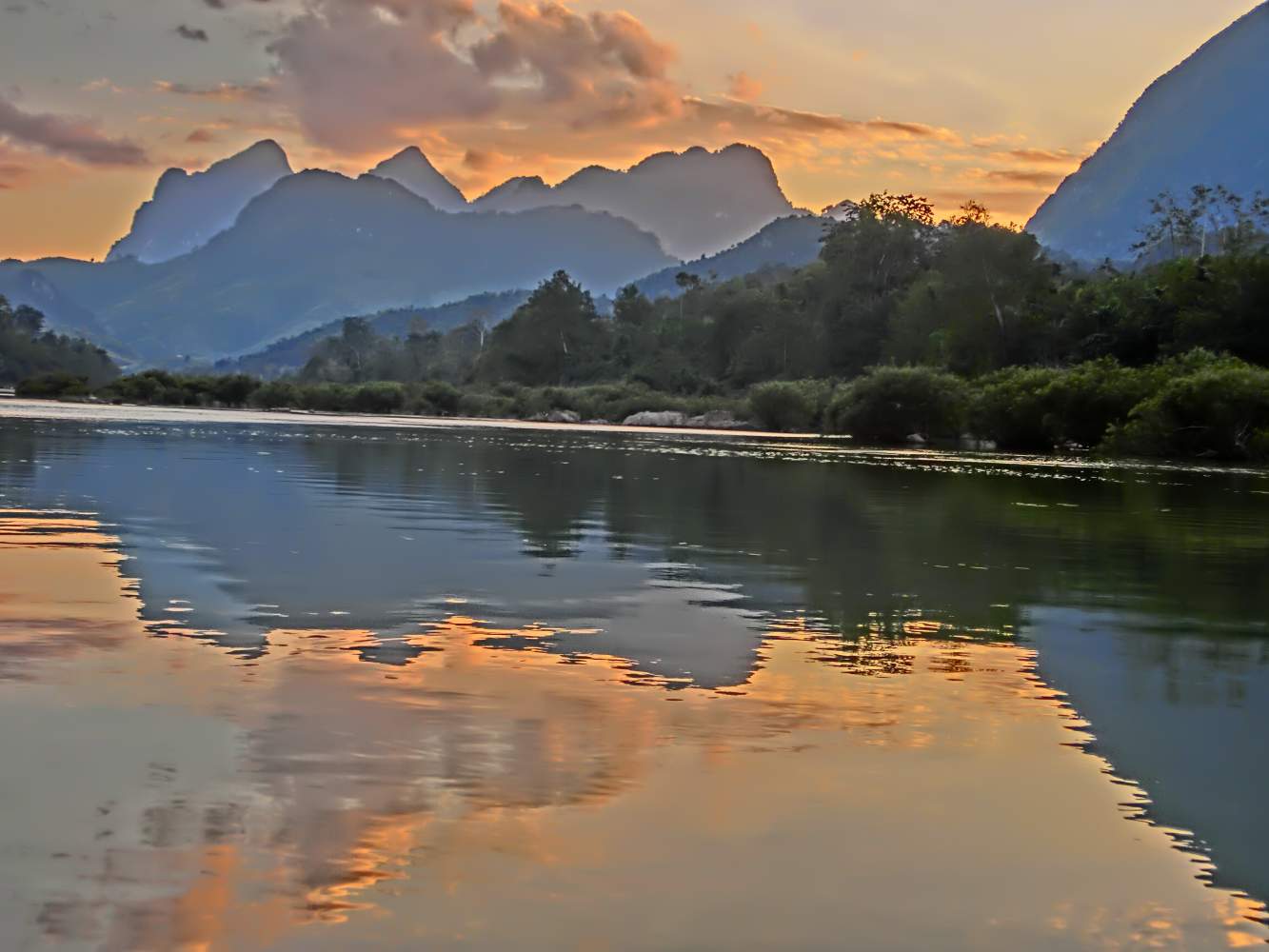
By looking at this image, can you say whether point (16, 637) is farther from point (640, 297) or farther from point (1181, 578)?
point (640, 297)

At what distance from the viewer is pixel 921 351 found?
122500 mm

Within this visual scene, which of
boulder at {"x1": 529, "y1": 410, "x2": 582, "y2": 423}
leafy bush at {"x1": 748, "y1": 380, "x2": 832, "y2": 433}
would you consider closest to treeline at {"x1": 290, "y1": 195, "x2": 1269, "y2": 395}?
leafy bush at {"x1": 748, "y1": 380, "x2": 832, "y2": 433}

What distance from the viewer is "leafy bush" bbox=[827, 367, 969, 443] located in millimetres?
86750

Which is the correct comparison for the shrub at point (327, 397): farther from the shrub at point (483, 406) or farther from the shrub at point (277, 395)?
the shrub at point (483, 406)

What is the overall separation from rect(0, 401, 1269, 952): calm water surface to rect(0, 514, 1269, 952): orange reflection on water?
1.0 inches

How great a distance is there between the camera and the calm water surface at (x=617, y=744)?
5898 millimetres

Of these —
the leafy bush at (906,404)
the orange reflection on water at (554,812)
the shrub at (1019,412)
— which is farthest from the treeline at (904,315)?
the orange reflection on water at (554,812)

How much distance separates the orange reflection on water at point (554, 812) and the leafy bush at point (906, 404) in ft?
252

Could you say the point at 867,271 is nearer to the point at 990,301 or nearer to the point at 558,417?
the point at 558,417

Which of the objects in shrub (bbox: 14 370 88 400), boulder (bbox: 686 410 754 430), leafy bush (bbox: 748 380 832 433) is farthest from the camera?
shrub (bbox: 14 370 88 400)

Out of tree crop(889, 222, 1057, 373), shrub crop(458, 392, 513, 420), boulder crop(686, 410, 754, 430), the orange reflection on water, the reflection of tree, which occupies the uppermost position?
tree crop(889, 222, 1057, 373)

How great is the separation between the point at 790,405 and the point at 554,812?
11113 cm

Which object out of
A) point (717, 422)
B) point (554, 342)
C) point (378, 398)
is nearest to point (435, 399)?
point (378, 398)

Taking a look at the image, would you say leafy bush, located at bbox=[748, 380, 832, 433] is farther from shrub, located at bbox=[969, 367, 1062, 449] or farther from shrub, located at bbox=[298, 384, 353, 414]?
shrub, located at bbox=[298, 384, 353, 414]
